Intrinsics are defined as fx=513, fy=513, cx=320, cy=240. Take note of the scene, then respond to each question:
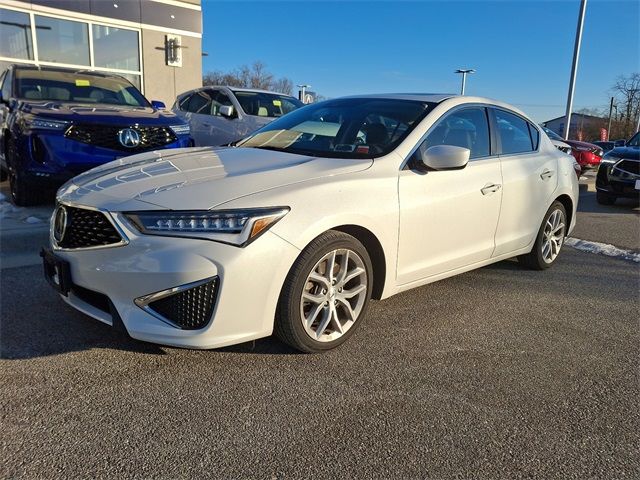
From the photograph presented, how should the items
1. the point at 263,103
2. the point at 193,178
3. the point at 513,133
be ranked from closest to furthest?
the point at 193,178
the point at 513,133
the point at 263,103

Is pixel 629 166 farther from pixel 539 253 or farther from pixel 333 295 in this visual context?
pixel 333 295

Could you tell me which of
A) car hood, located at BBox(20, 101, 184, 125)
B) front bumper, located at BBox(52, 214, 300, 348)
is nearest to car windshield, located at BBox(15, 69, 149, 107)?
car hood, located at BBox(20, 101, 184, 125)

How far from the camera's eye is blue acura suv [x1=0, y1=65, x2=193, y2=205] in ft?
17.5

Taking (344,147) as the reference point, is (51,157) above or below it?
below

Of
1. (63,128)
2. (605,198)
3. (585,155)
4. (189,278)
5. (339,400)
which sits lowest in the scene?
(339,400)

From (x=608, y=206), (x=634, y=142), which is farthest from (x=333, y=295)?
(x=634, y=142)

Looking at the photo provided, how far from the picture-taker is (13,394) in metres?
2.39

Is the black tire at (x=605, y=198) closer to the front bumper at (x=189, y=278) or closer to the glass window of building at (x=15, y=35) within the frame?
the front bumper at (x=189, y=278)

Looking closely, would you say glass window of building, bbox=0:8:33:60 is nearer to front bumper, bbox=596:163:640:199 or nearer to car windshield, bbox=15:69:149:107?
car windshield, bbox=15:69:149:107

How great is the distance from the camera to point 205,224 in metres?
2.46

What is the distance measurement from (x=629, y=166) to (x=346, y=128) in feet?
25.1

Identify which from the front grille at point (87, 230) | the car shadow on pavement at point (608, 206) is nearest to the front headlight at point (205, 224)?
the front grille at point (87, 230)

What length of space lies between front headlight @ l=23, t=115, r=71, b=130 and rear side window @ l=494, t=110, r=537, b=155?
4.31 m

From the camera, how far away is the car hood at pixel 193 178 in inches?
101
